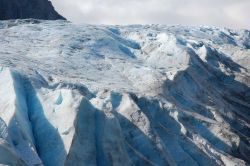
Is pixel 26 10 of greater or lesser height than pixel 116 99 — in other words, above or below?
below

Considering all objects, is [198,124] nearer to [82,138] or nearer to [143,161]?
[143,161]

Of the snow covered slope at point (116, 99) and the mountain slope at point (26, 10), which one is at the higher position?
the snow covered slope at point (116, 99)

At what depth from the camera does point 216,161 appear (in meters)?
19.5

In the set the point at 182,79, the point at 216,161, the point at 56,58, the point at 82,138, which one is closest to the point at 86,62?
the point at 56,58

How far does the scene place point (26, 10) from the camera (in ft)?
197

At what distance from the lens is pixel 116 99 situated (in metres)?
19.5

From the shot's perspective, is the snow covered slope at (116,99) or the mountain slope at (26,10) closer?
the snow covered slope at (116,99)

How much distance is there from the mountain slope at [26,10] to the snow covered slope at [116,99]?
23.1 m

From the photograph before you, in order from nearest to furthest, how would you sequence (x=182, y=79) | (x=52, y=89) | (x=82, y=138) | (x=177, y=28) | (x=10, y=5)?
1. (x=82, y=138)
2. (x=52, y=89)
3. (x=182, y=79)
4. (x=177, y=28)
5. (x=10, y=5)

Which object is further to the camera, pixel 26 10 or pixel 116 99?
pixel 26 10

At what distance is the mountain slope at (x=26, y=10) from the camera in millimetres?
57041

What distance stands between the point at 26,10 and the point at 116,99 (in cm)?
4291

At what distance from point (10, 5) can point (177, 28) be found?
2099 centimetres

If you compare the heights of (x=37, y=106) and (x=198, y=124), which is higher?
(x=37, y=106)
